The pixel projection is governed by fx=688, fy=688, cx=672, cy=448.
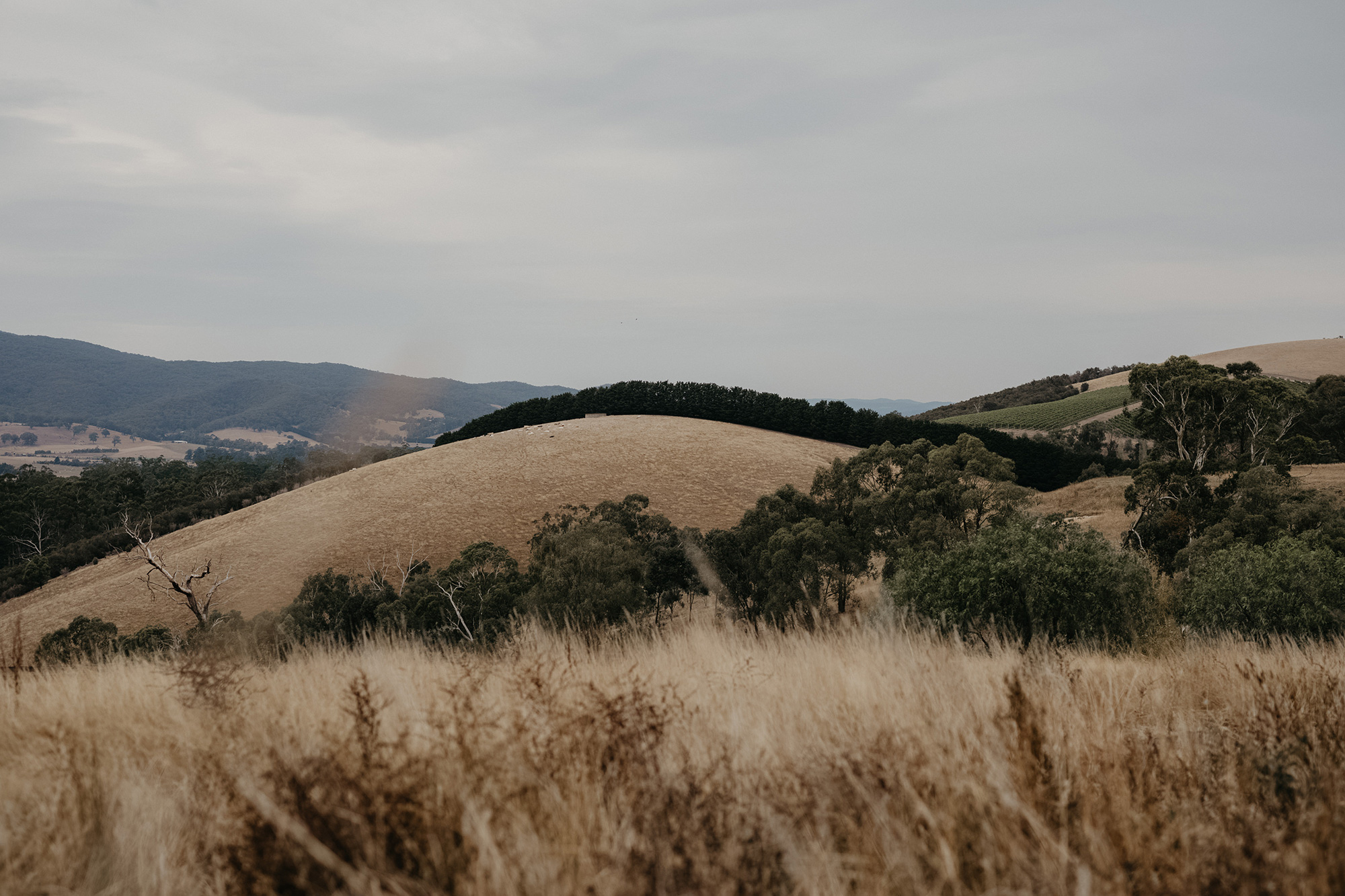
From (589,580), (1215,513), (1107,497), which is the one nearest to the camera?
(589,580)

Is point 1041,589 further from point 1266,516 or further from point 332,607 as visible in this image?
point 332,607

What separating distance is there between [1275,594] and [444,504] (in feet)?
167

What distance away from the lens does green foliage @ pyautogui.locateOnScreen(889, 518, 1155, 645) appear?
14.1 m

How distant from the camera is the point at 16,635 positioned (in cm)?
538

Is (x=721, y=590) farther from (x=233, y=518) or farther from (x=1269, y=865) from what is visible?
(x=233, y=518)

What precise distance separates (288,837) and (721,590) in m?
30.0

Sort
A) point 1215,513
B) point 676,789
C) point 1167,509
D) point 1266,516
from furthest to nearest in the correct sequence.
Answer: point 1167,509 < point 1215,513 < point 1266,516 < point 676,789

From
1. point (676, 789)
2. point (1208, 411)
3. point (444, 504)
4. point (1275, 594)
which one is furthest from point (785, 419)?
point (676, 789)

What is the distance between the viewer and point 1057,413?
331ft

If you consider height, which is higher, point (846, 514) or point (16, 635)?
point (16, 635)

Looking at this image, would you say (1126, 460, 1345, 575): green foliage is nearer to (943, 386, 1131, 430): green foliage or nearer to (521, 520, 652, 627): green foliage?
(521, 520, 652, 627): green foliage

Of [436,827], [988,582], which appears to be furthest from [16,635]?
[988,582]

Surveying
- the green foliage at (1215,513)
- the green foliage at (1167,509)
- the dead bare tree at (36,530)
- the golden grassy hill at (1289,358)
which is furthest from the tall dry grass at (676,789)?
the golden grassy hill at (1289,358)

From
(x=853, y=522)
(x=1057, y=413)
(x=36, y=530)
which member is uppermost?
(x=1057, y=413)
